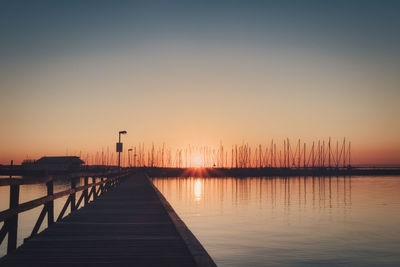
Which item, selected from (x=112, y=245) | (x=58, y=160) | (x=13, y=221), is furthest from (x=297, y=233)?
(x=58, y=160)

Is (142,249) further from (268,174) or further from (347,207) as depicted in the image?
(268,174)

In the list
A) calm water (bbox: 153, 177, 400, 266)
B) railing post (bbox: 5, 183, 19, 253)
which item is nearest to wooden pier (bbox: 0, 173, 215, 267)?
railing post (bbox: 5, 183, 19, 253)

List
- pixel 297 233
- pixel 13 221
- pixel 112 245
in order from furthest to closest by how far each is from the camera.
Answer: pixel 297 233, pixel 112 245, pixel 13 221

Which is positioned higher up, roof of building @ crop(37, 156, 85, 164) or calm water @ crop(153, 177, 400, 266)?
roof of building @ crop(37, 156, 85, 164)

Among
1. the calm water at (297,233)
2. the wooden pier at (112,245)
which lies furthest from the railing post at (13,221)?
the calm water at (297,233)

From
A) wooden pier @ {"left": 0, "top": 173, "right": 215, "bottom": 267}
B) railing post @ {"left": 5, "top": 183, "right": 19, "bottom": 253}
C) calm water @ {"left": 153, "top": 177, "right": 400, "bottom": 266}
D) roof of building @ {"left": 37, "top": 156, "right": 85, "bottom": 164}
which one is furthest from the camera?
roof of building @ {"left": 37, "top": 156, "right": 85, "bottom": 164}

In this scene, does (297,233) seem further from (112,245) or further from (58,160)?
(58,160)

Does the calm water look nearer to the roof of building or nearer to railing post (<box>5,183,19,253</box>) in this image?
railing post (<box>5,183,19,253</box>)

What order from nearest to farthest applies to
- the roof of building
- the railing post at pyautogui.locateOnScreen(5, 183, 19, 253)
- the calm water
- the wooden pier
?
the wooden pier, the railing post at pyautogui.locateOnScreen(5, 183, 19, 253), the calm water, the roof of building

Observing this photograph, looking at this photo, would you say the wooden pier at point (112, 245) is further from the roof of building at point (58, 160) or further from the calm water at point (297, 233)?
the roof of building at point (58, 160)

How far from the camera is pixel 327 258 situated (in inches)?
750

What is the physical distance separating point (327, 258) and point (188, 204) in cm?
2811

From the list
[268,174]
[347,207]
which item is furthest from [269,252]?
[268,174]

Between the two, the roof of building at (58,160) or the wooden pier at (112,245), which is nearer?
the wooden pier at (112,245)
